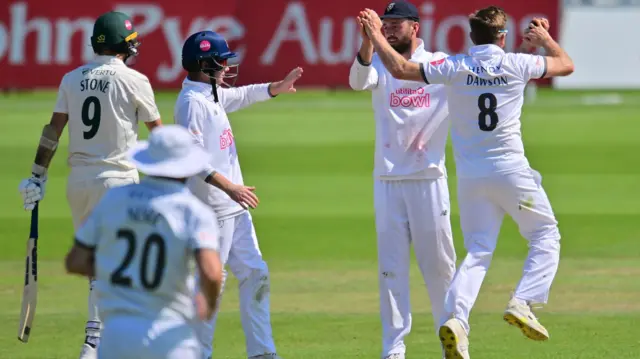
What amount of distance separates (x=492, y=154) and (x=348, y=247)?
17.3 feet

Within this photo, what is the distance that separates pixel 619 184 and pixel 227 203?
1005cm

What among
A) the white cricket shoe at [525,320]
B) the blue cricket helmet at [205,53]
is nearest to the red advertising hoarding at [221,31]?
the blue cricket helmet at [205,53]

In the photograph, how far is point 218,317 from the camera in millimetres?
9969

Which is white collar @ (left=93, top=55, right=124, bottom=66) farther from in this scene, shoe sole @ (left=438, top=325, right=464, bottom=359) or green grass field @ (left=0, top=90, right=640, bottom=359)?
shoe sole @ (left=438, top=325, right=464, bottom=359)

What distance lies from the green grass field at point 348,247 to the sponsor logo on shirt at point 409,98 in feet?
5.44

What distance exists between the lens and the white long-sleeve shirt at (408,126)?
8203 millimetres

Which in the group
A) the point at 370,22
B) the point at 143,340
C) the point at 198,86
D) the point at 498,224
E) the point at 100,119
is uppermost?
the point at 370,22

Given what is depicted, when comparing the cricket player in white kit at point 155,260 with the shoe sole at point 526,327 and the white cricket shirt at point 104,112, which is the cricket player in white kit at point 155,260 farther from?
the shoe sole at point 526,327

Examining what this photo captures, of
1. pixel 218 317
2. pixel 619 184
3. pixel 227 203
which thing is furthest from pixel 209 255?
pixel 619 184

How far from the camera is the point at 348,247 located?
1317cm

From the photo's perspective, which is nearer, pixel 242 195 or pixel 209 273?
pixel 209 273

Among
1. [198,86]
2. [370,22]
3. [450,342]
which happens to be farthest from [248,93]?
[450,342]

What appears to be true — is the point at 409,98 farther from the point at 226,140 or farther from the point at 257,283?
the point at 257,283

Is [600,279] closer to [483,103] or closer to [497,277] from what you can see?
[497,277]
